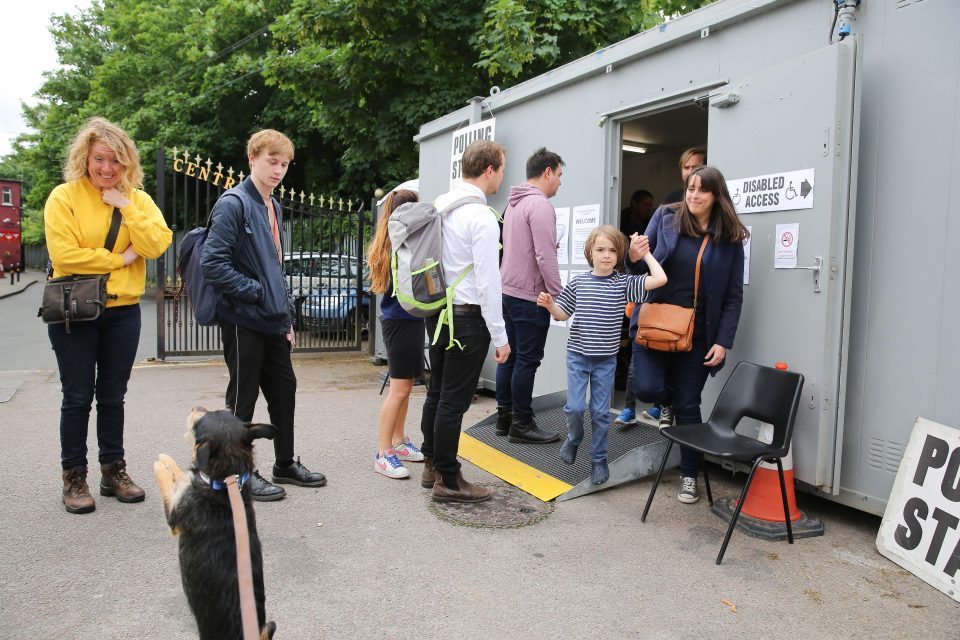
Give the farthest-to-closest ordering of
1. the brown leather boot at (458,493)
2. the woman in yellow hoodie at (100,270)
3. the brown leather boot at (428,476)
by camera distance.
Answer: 1. the brown leather boot at (428,476)
2. the brown leather boot at (458,493)
3. the woman in yellow hoodie at (100,270)

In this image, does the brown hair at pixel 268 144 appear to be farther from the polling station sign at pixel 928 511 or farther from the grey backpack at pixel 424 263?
the polling station sign at pixel 928 511

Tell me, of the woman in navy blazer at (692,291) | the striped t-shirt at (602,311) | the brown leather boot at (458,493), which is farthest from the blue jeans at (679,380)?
the brown leather boot at (458,493)

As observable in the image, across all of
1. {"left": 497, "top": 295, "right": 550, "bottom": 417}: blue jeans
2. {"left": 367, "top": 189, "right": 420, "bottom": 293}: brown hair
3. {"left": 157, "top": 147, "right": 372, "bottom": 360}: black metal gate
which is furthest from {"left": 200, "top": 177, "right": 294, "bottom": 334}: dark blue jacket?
{"left": 157, "top": 147, "right": 372, "bottom": 360}: black metal gate

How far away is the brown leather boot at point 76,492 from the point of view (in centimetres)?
367

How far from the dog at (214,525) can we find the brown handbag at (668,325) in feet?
7.93

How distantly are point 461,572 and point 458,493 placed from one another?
795 mm

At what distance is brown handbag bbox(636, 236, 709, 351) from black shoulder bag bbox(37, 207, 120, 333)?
3.03m

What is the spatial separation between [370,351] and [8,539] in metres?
6.70

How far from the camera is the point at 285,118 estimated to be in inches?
705

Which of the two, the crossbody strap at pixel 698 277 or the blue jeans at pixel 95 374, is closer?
the blue jeans at pixel 95 374

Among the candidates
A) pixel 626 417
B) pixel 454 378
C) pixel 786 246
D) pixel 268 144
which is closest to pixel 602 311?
pixel 454 378

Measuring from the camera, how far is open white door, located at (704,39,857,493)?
357 cm

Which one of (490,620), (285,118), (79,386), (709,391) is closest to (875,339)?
(709,391)

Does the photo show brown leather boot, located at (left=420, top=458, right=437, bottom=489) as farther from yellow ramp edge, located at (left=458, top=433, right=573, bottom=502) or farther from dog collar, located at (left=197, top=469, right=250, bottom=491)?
dog collar, located at (left=197, top=469, right=250, bottom=491)
